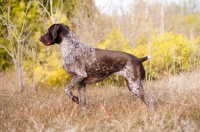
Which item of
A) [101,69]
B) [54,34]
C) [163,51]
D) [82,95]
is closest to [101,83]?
[163,51]

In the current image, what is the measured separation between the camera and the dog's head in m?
5.13

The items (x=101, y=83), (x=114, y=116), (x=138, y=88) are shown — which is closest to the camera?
(x=114, y=116)

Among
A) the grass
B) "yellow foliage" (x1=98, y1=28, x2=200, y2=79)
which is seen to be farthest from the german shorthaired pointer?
"yellow foliage" (x1=98, y1=28, x2=200, y2=79)

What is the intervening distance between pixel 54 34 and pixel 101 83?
13.4 ft

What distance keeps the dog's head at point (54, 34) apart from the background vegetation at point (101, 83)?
3.66 ft

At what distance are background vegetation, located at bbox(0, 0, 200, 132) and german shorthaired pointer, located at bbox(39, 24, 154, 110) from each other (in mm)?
373

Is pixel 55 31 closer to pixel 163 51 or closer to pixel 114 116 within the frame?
pixel 114 116

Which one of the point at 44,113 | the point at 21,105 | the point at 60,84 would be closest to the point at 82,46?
the point at 44,113

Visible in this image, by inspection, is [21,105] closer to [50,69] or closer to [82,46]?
[82,46]

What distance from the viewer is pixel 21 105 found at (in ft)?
20.1

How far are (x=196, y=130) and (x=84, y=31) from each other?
7.90 metres

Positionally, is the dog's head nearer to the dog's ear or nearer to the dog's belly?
the dog's ear

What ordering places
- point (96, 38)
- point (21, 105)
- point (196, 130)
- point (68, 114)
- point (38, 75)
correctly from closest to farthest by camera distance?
point (196, 130)
point (68, 114)
point (21, 105)
point (38, 75)
point (96, 38)

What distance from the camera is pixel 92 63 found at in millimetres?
5160
